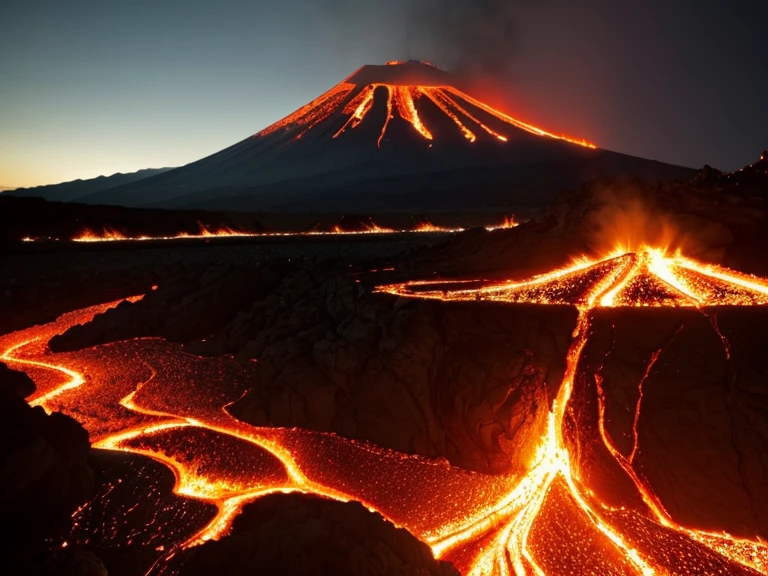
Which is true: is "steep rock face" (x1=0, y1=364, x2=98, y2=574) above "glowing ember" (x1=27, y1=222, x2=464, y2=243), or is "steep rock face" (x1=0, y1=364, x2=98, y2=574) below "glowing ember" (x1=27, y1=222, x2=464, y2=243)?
below

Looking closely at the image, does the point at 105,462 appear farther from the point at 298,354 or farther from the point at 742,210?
the point at 742,210

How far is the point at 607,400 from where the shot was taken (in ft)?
24.3

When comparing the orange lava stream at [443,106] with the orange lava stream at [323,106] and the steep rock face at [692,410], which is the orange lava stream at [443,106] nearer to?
the orange lava stream at [323,106]

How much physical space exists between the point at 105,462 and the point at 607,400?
259 inches

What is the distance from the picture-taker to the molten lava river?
593cm

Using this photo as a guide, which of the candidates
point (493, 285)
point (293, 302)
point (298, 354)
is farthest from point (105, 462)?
point (493, 285)

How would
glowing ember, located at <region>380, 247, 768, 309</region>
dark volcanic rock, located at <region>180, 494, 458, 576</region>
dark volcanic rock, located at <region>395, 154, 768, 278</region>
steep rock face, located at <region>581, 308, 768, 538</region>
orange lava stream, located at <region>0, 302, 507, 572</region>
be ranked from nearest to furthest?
dark volcanic rock, located at <region>180, 494, 458, 576</region> < steep rock face, located at <region>581, 308, 768, 538</region> < orange lava stream, located at <region>0, 302, 507, 572</region> < glowing ember, located at <region>380, 247, 768, 309</region> < dark volcanic rock, located at <region>395, 154, 768, 278</region>

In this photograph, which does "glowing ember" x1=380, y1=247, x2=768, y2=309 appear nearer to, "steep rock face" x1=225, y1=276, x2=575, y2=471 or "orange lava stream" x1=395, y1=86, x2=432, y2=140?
"steep rock face" x1=225, y1=276, x2=575, y2=471

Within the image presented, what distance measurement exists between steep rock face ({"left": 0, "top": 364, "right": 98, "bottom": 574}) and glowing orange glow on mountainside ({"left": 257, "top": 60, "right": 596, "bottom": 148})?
10726 centimetres

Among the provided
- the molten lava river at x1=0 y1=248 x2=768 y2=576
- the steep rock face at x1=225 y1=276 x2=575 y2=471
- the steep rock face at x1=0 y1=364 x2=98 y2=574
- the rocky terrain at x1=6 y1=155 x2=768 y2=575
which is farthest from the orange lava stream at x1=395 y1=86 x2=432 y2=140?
the steep rock face at x1=0 y1=364 x2=98 y2=574

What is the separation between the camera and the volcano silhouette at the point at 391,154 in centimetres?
9075

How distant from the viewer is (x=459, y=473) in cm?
748

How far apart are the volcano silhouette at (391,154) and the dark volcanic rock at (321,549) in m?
81.2

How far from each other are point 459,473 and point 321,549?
3028mm
